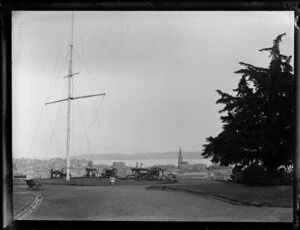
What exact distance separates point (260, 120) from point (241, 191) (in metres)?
0.44

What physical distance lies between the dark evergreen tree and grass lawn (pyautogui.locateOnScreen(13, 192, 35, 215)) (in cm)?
107

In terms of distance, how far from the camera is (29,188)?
2170mm

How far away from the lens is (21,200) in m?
2.16

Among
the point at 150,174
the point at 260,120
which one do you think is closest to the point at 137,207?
the point at 150,174

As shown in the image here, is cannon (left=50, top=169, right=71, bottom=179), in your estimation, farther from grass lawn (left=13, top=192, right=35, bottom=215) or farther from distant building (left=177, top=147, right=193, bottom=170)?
distant building (left=177, top=147, right=193, bottom=170)

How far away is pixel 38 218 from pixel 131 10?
133 centimetres

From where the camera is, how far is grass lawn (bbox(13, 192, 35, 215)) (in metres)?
2.14

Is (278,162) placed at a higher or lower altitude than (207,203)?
higher

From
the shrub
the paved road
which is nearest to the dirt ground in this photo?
the paved road

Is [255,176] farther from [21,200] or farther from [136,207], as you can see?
[21,200]

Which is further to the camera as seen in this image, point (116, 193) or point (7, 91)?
point (116, 193)
